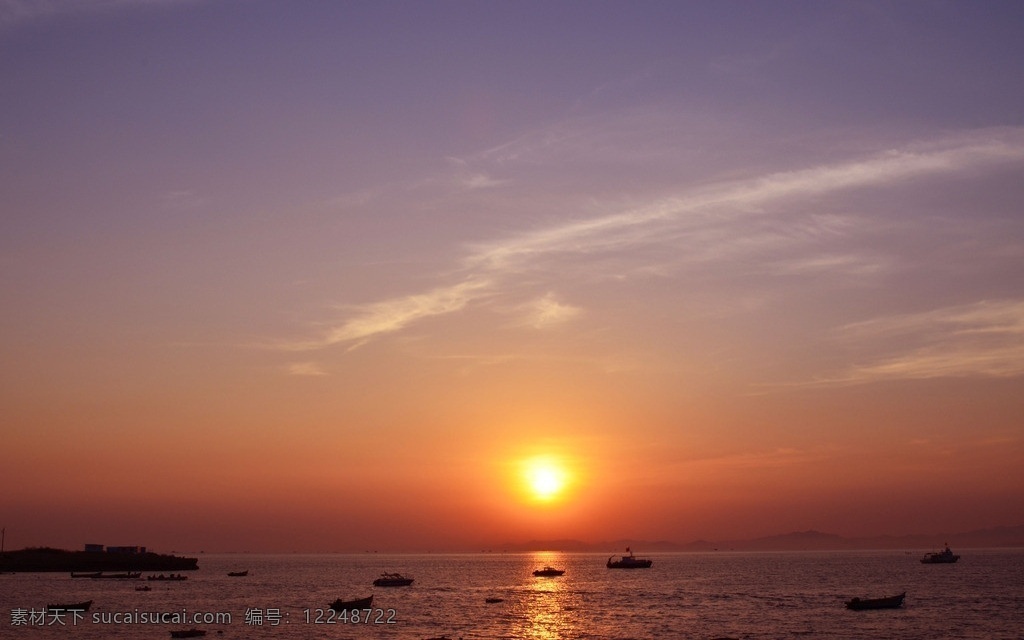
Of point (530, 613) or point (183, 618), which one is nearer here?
point (183, 618)

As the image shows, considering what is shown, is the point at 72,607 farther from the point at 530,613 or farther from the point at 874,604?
the point at 874,604

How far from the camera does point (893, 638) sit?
90.9 metres

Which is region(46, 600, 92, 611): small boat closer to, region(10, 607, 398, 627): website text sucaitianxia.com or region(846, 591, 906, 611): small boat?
region(10, 607, 398, 627): website text sucaitianxia.com

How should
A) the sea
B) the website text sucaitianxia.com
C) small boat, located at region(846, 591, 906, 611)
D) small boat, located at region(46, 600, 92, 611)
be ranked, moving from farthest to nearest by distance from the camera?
small boat, located at region(846, 591, 906, 611), small boat, located at region(46, 600, 92, 611), the website text sucaitianxia.com, the sea

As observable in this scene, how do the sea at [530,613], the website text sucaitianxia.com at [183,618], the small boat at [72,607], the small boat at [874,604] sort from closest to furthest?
the sea at [530,613] → the website text sucaitianxia.com at [183,618] → the small boat at [72,607] → the small boat at [874,604]

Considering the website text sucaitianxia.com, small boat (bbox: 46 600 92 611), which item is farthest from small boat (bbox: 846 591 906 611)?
small boat (bbox: 46 600 92 611)

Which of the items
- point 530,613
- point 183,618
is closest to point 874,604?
point 530,613

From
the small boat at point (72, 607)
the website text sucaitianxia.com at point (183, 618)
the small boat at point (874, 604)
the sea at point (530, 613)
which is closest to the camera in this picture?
the sea at point (530, 613)

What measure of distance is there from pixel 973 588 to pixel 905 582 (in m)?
27.7

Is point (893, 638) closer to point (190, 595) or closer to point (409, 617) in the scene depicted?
point (409, 617)

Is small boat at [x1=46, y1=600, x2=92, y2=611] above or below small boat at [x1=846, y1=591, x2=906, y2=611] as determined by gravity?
above

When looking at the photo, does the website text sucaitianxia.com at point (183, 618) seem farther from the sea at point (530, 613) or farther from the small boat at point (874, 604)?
the small boat at point (874, 604)

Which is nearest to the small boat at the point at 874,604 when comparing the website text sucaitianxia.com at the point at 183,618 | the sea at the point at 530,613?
the sea at the point at 530,613

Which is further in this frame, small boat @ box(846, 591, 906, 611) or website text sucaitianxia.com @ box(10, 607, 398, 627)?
small boat @ box(846, 591, 906, 611)
